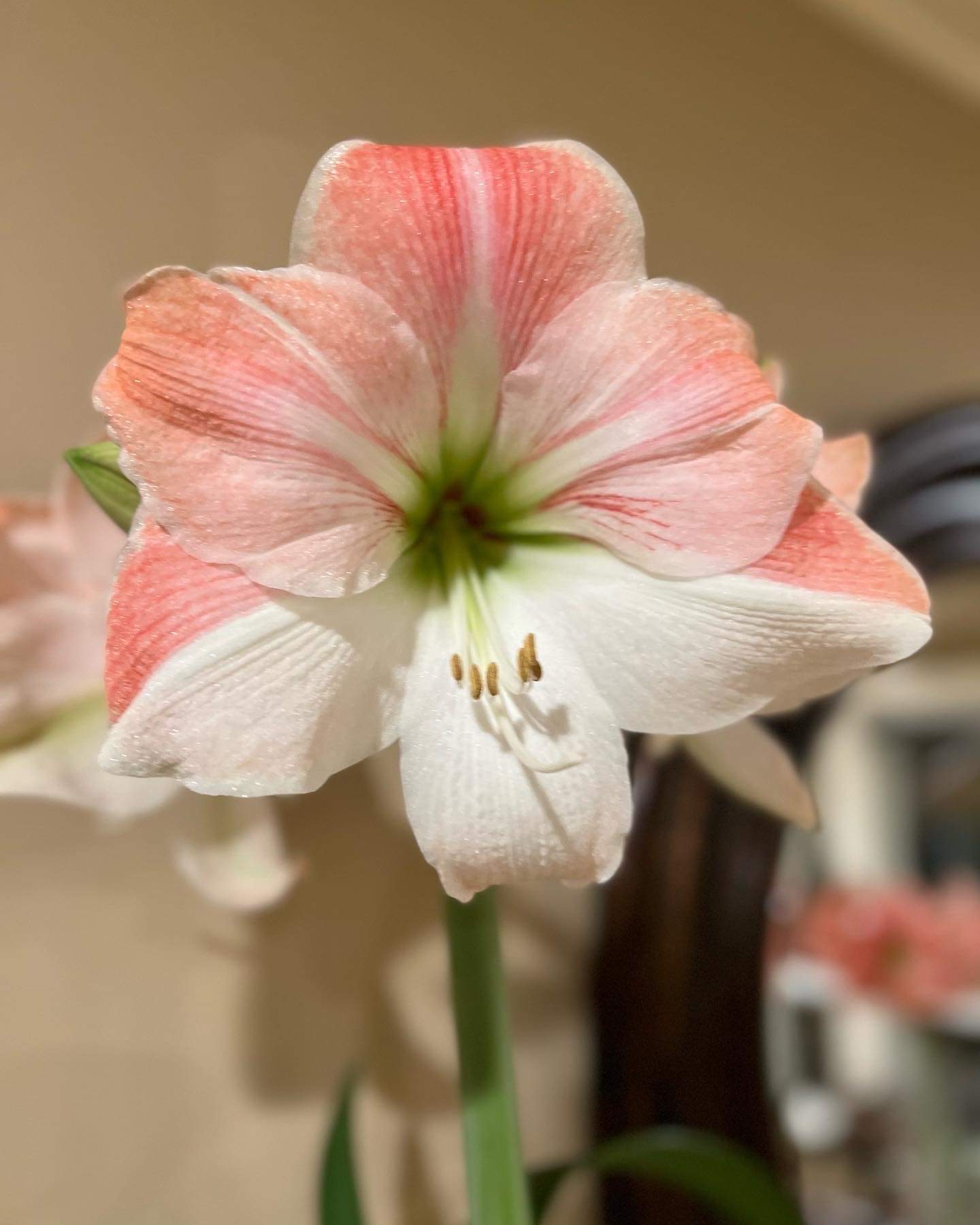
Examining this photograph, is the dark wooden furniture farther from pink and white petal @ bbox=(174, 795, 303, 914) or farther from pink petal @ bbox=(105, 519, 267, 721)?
pink petal @ bbox=(105, 519, 267, 721)

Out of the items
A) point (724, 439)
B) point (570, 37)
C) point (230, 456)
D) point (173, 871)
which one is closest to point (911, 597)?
point (724, 439)

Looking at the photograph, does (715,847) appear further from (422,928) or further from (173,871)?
(173,871)

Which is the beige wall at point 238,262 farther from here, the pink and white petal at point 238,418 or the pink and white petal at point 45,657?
the pink and white petal at point 238,418

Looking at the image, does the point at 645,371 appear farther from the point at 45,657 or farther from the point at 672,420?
the point at 45,657

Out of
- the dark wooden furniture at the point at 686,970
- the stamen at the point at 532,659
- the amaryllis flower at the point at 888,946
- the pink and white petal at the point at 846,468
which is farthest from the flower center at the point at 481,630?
the amaryllis flower at the point at 888,946

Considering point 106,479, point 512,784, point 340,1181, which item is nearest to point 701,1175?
point 340,1181

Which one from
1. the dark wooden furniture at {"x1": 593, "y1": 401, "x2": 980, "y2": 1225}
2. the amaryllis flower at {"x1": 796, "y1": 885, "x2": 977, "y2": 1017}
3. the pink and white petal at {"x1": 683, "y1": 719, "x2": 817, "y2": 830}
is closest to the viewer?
the pink and white petal at {"x1": 683, "y1": 719, "x2": 817, "y2": 830}

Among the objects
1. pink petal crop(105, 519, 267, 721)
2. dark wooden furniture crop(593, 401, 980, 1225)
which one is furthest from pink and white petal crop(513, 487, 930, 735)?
dark wooden furniture crop(593, 401, 980, 1225)

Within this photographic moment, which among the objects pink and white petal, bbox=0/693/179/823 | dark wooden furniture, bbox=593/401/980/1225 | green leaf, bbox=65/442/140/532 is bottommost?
dark wooden furniture, bbox=593/401/980/1225
